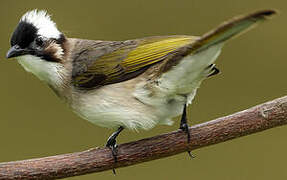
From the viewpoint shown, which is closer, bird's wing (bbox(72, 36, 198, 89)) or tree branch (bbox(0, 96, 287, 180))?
tree branch (bbox(0, 96, 287, 180))

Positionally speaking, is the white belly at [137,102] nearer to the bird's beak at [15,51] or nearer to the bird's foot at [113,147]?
the bird's foot at [113,147]

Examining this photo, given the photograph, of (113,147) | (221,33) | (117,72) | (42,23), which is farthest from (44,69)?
(221,33)

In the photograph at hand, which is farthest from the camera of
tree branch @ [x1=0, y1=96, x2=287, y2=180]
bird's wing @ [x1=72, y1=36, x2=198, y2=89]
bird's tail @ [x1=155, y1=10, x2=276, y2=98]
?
bird's wing @ [x1=72, y1=36, x2=198, y2=89]

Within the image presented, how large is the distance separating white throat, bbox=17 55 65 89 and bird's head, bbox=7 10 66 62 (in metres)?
0.03

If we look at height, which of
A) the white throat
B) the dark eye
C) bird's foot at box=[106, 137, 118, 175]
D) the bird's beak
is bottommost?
bird's foot at box=[106, 137, 118, 175]

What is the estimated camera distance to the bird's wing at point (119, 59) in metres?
3.53

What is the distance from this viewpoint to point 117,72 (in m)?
3.74

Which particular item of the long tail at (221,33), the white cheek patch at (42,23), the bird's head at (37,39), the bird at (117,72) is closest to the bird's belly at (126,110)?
the bird at (117,72)

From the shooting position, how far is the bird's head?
3674 millimetres

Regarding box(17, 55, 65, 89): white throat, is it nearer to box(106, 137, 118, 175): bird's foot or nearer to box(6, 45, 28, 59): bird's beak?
box(6, 45, 28, 59): bird's beak

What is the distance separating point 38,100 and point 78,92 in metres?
1.24

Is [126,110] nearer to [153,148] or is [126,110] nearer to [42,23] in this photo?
[153,148]

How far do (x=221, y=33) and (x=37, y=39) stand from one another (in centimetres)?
147

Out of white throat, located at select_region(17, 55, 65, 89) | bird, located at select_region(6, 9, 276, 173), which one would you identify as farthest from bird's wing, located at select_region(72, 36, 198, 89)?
white throat, located at select_region(17, 55, 65, 89)
